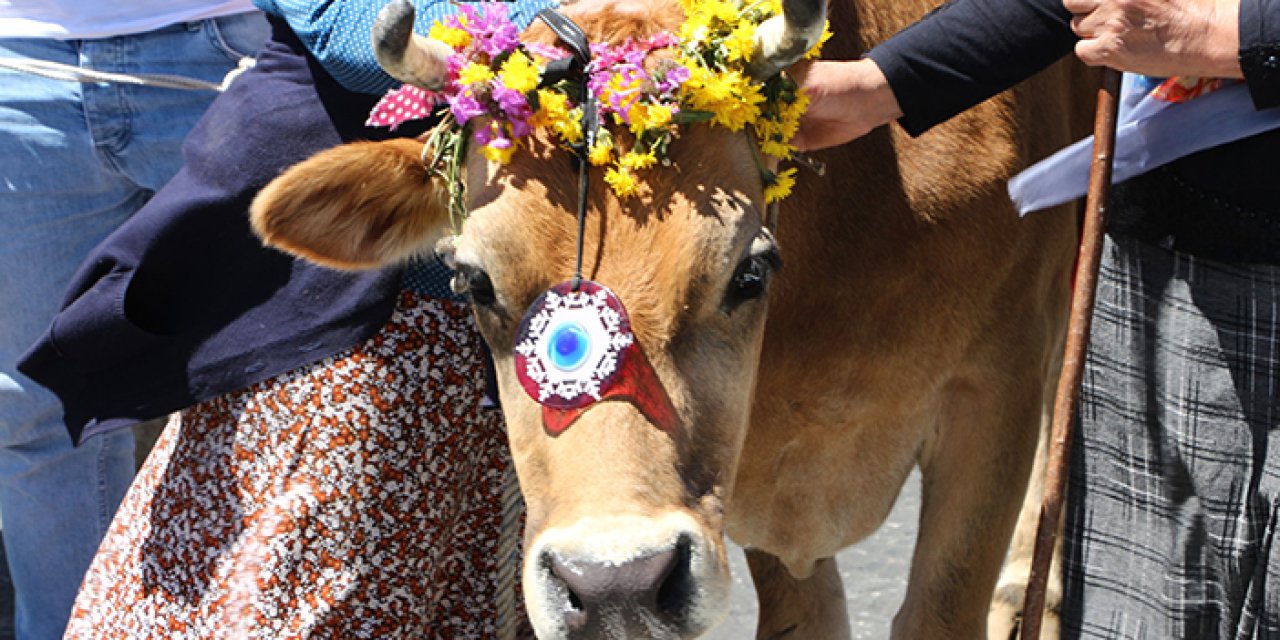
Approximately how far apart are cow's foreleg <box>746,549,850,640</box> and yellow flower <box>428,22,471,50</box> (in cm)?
184

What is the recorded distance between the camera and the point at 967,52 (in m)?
2.74

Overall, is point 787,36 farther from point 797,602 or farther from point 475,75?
point 797,602

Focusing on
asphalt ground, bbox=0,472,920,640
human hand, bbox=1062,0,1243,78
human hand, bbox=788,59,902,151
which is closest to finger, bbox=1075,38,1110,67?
human hand, bbox=1062,0,1243,78

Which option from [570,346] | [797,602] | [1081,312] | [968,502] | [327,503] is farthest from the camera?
[797,602]

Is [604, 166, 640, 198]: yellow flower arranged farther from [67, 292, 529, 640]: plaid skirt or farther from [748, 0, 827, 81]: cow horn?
[67, 292, 529, 640]: plaid skirt

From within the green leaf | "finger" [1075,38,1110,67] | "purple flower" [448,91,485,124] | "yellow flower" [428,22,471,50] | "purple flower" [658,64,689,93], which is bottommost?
"purple flower" [448,91,485,124]

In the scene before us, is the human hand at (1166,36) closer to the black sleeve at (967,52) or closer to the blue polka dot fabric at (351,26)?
the black sleeve at (967,52)

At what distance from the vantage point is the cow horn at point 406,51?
252 centimetres

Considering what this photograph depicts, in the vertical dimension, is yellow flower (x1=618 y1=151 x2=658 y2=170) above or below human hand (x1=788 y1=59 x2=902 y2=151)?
below

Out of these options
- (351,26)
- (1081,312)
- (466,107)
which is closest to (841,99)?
(1081,312)

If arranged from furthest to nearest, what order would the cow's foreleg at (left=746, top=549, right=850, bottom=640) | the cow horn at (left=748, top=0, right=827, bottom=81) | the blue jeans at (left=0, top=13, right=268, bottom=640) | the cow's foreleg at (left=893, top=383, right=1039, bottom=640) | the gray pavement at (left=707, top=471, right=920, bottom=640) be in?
the gray pavement at (left=707, top=471, right=920, bottom=640) < the cow's foreleg at (left=746, top=549, right=850, bottom=640) < the blue jeans at (left=0, top=13, right=268, bottom=640) < the cow's foreleg at (left=893, top=383, right=1039, bottom=640) < the cow horn at (left=748, top=0, right=827, bottom=81)

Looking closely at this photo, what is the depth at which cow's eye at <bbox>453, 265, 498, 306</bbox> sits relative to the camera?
2717 millimetres

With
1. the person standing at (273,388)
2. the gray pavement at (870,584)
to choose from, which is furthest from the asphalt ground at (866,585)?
the person standing at (273,388)

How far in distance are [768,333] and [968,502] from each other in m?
0.59
